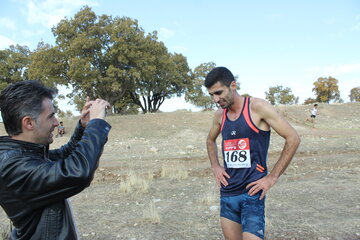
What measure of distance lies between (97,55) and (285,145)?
2753cm

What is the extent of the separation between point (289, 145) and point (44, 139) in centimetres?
234

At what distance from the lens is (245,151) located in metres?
3.20

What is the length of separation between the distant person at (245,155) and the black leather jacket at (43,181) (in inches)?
72.7

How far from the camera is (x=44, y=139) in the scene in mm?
1771

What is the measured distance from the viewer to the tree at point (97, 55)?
26859mm

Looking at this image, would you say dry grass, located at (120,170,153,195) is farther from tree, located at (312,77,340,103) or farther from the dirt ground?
tree, located at (312,77,340,103)

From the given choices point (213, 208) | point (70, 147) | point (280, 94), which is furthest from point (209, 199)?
Answer: point (280, 94)

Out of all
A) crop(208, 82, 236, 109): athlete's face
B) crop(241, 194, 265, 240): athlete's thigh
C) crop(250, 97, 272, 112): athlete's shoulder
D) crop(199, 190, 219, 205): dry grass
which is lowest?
crop(199, 190, 219, 205): dry grass

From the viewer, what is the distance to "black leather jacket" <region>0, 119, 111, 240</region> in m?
1.52

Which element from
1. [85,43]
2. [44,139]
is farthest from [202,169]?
[85,43]

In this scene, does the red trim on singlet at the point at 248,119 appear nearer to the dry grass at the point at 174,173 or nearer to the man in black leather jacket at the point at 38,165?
the man in black leather jacket at the point at 38,165

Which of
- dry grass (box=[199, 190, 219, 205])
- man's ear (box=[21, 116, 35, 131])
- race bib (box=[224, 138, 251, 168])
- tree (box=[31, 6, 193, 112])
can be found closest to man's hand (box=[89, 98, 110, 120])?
man's ear (box=[21, 116, 35, 131])

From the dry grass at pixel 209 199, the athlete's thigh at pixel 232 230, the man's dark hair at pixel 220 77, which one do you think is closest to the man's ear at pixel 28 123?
the man's dark hair at pixel 220 77

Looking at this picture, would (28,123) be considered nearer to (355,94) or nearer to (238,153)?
(238,153)
